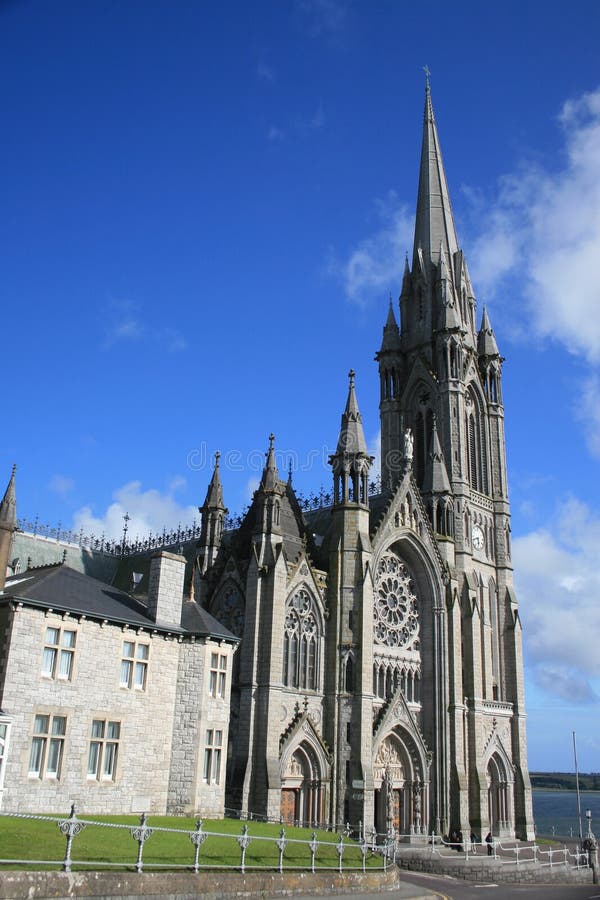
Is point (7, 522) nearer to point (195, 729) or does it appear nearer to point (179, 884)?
point (195, 729)

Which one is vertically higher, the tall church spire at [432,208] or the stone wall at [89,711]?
the tall church spire at [432,208]

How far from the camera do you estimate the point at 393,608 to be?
2077 inches

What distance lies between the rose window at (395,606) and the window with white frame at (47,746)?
1027 inches

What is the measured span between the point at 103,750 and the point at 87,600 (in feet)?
17.1

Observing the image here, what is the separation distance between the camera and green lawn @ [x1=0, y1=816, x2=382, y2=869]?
19766mm

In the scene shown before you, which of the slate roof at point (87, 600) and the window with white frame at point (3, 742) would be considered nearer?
the window with white frame at point (3, 742)

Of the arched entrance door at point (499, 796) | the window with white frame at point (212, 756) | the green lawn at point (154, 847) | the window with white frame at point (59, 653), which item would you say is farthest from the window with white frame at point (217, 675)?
the arched entrance door at point (499, 796)

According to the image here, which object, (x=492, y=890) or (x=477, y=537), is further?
(x=477, y=537)

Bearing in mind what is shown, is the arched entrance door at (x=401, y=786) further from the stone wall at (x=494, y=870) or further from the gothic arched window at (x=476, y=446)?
the gothic arched window at (x=476, y=446)

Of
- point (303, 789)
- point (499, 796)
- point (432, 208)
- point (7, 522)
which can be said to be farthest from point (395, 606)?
point (432, 208)

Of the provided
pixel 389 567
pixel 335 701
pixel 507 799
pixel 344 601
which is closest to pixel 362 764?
pixel 335 701

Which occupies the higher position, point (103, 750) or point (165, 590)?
point (165, 590)

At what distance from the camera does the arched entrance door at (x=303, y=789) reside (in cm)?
4306

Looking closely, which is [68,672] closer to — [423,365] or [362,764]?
[362,764]
